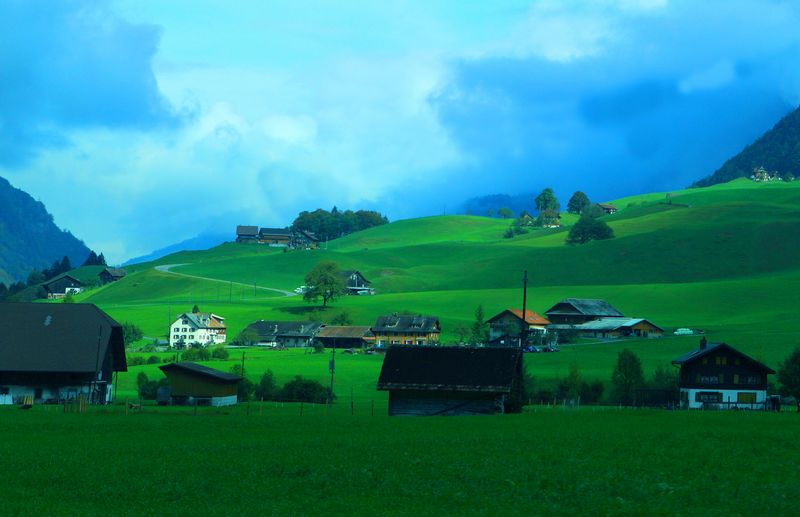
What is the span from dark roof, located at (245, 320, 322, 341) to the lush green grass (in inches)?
3830

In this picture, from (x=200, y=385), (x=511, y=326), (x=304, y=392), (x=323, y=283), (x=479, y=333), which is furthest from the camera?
(x=323, y=283)

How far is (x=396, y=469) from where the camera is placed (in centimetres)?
3156

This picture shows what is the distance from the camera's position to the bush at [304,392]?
77500 mm

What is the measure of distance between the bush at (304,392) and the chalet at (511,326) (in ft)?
184

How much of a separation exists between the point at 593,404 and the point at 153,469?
5235cm

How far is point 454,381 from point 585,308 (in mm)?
88052

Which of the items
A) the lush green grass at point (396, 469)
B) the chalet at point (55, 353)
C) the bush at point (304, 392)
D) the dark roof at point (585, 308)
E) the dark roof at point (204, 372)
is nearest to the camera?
the lush green grass at point (396, 469)

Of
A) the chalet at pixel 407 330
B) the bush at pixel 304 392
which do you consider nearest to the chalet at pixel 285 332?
the chalet at pixel 407 330

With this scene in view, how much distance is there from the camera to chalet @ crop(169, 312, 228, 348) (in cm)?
14525

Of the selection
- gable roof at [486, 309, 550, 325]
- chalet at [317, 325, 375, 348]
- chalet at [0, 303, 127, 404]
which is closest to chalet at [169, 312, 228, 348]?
chalet at [317, 325, 375, 348]

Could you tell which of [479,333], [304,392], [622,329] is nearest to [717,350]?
[304,392]

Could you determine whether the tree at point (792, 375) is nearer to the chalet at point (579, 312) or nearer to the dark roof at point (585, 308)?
the chalet at point (579, 312)

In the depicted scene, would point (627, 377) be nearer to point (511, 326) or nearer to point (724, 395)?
point (724, 395)

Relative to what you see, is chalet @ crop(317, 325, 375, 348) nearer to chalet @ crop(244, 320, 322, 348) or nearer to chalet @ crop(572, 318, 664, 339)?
chalet @ crop(244, 320, 322, 348)
